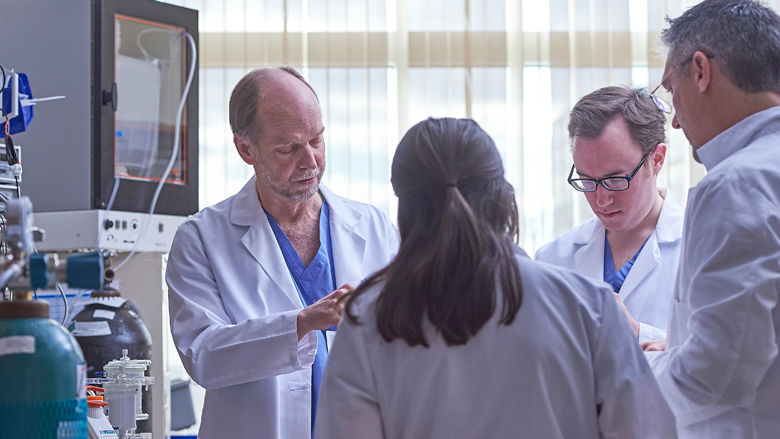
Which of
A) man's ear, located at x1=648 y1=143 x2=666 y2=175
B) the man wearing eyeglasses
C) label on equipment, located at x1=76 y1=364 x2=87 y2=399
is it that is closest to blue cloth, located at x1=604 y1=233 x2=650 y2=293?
the man wearing eyeglasses

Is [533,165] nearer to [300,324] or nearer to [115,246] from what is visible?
[115,246]

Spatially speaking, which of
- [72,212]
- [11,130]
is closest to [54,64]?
[72,212]

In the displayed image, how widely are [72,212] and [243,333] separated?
1112 millimetres

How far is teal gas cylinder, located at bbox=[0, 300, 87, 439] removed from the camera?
0.84 m

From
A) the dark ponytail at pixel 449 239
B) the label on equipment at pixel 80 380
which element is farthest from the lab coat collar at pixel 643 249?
the label on equipment at pixel 80 380

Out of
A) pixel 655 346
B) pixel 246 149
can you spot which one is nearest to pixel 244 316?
pixel 246 149

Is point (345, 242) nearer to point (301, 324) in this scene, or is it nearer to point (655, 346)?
point (301, 324)

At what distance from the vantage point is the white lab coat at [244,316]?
1.41m

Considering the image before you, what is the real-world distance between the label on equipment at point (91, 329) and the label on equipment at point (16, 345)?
4.44 ft

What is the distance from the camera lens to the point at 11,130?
1.70 metres

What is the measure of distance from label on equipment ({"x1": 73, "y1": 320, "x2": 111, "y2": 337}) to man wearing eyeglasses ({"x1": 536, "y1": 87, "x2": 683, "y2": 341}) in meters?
1.23

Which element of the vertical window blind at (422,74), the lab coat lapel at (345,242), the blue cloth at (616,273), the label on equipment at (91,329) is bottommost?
the label on equipment at (91,329)

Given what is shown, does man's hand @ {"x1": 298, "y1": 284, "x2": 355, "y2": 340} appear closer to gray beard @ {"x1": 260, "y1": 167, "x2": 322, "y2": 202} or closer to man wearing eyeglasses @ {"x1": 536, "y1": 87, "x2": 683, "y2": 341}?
gray beard @ {"x1": 260, "y1": 167, "x2": 322, "y2": 202}

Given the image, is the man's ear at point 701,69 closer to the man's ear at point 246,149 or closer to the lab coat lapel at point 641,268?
the lab coat lapel at point 641,268
